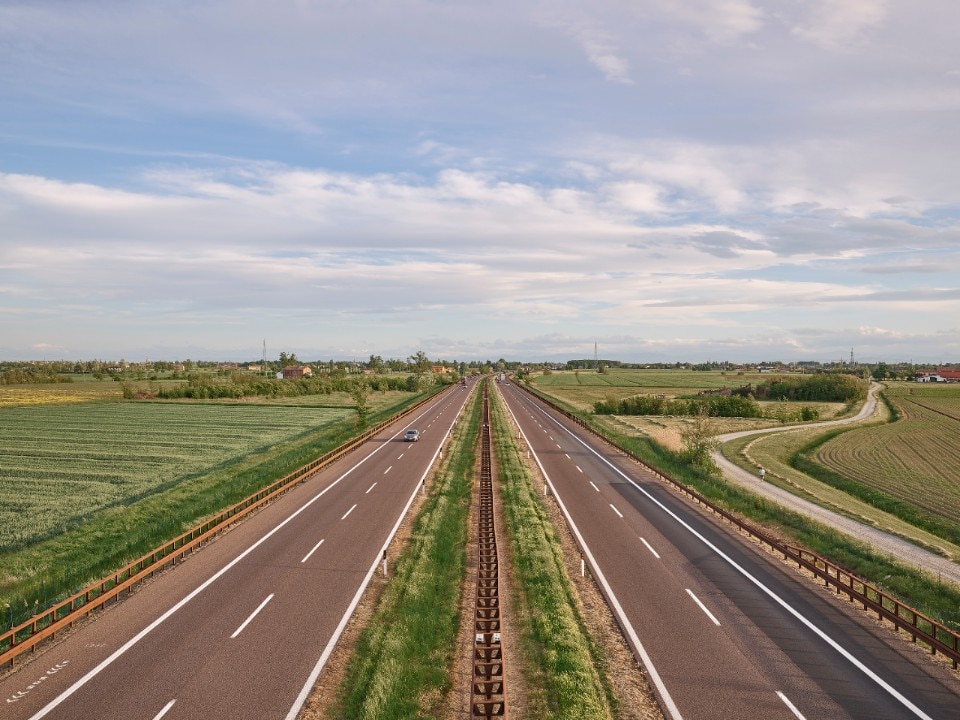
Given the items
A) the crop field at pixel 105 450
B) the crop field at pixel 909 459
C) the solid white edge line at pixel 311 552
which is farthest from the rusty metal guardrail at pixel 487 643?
the crop field at pixel 909 459

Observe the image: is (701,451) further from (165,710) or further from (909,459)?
(165,710)

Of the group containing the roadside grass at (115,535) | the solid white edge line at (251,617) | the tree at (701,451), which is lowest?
the roadside grass at (115,535)

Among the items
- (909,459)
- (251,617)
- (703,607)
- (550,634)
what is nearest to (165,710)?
(251,617)

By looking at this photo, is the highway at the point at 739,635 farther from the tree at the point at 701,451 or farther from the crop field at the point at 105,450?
the crop field at the point at 105,450

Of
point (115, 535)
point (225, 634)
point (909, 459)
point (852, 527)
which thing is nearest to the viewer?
point (225, 634)

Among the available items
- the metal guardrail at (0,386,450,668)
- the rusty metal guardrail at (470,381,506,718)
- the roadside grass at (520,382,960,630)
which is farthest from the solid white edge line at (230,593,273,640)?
the roadside grass at (520,382,960,630)

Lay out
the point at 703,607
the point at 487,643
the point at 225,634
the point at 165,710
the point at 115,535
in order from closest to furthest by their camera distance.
A: the point at 165,710 < the point at 487,643 < the point at 225,634 < the point at 703,607 < the point at 115,535

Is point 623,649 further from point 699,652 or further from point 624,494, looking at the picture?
point 624,494
